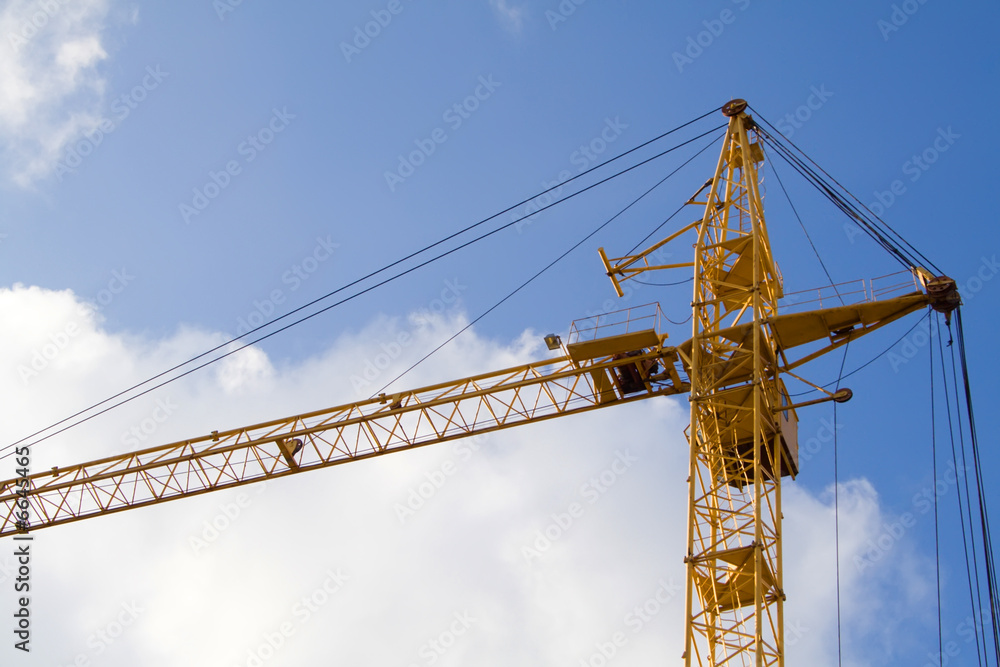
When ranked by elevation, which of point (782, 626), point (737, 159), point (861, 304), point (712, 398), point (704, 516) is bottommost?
point (782, 626)

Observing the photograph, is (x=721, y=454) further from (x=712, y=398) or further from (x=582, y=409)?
(x=582, y=409)

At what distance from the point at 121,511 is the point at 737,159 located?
22737 millimetres

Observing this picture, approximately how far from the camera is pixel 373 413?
40.5 metres

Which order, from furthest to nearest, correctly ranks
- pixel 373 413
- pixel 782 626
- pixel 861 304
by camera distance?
pixel 373 413 → pixel 861 304 → pixel 782 626

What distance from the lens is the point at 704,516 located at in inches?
1264

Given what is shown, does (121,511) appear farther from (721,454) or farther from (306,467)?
(721,454)

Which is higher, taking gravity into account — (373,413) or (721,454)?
(373,413)

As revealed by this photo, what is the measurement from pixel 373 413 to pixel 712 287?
37.3 ft

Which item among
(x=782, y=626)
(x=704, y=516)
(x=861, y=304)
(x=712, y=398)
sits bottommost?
(x=782, y=626)

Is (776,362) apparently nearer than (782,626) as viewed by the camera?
No

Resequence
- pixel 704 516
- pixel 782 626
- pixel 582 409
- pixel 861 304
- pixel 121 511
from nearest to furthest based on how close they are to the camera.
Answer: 1. pixel 782 626
2. pixel 704 516
3. pixel 861 304
4. pixel 582 409
5. pixel 121 511

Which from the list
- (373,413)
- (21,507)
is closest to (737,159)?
(373,413)

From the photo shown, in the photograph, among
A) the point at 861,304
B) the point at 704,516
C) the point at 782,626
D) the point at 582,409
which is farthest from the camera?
the point at 582,409

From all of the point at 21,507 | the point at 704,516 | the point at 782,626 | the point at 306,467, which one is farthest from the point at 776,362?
the point at 21,507
